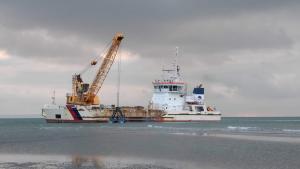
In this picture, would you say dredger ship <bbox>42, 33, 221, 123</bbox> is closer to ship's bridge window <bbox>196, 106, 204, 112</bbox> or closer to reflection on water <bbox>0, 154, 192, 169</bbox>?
ship's bridge window <bbox>196, 106, 204, 112</bbox>

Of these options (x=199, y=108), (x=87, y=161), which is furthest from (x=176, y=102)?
(x=87, y=161)

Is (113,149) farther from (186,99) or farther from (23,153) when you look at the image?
(186,99)

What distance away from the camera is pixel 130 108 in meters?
119

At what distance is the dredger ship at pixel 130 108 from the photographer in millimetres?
111500

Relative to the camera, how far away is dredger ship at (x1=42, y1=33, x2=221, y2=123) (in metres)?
112

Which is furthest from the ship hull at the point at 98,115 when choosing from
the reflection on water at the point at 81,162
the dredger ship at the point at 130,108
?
the reflection on water at the point at 81,162

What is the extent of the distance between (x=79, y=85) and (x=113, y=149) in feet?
236

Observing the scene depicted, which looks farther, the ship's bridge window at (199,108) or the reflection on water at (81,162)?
the ship's bridge window at (199,108)

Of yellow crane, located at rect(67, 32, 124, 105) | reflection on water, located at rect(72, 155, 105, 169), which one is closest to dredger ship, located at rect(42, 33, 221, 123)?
yellow crane, located at rect(67, 32, 124, 105)

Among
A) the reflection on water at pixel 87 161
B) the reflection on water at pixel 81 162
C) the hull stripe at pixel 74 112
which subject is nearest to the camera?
the reflection on water at pixel 81 162

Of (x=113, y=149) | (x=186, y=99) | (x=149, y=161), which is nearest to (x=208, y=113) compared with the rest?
(x=186, y=99)

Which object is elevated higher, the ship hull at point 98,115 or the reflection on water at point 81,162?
the ship hull at point 98,115

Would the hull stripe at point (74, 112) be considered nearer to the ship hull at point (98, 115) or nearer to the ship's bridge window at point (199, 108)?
the ship hull at point (98, 115)

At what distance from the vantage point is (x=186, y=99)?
119812mm
